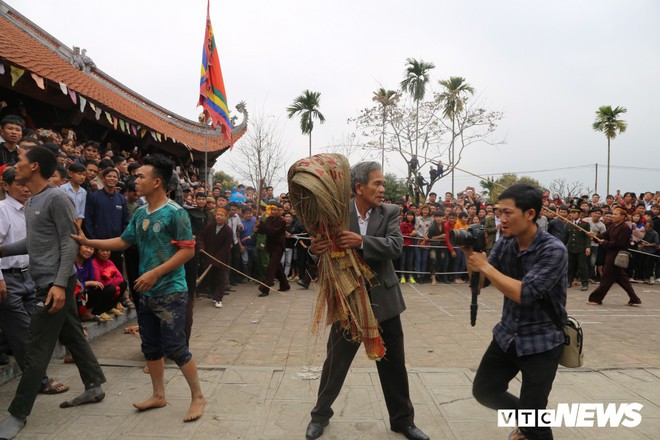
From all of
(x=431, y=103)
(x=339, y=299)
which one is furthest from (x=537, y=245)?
(x=431, y=103)

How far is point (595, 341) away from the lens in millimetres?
5559

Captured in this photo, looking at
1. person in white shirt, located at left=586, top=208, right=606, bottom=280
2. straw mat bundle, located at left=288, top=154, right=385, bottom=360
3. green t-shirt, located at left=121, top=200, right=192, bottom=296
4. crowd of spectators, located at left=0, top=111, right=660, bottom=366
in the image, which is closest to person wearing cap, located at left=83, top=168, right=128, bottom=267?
crowd of spectators, located at left=0, top=111, right=660, bottom=366

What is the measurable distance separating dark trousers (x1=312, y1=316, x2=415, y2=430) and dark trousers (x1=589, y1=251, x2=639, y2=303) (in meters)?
6.71

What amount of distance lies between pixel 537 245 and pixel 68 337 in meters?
3.37

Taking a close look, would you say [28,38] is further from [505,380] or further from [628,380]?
[628,380]

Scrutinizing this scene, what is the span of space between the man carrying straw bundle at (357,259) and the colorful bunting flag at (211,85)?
7.40m

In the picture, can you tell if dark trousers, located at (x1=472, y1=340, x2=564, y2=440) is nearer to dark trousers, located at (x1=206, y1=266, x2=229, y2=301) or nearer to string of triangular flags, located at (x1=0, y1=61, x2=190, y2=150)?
dark trousers, located at (x1=206, y1=266, x2=229, y2=301)

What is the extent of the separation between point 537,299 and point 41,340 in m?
3.21

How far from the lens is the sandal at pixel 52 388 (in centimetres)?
364

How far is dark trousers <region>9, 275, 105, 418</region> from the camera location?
9.91ft

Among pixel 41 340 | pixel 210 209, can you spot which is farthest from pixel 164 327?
pixel 210 209

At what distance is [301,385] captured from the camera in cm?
391

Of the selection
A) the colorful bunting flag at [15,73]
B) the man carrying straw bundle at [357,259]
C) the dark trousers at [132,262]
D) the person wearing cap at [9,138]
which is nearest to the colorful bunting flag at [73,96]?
the colorful bunting flag at [15,73]

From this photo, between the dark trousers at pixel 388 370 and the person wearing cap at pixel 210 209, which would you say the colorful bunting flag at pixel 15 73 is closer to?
the person wearing cap at pixel 210 209
